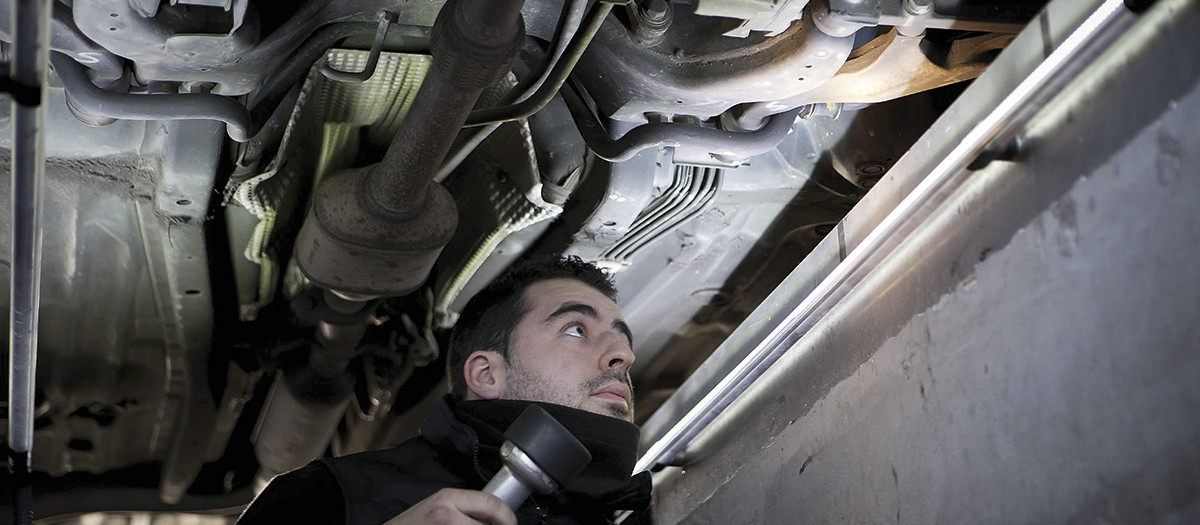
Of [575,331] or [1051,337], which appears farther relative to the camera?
[575,331]

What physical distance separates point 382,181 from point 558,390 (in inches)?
17.6

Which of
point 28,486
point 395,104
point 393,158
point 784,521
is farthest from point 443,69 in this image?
point 28,486

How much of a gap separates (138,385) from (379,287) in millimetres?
986

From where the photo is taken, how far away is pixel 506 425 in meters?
1.49

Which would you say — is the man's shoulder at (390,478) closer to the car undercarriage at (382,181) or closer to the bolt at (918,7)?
the car undercarriage at (382,181)

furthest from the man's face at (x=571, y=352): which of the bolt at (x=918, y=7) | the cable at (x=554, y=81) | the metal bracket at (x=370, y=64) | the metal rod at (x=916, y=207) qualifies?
the bolt at (x=918, y=7)

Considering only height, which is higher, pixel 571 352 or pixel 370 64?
pixel 370 64

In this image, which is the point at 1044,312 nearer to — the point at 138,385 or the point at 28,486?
the point at 28,486

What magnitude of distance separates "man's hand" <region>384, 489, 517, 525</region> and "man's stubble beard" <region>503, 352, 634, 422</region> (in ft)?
1.54

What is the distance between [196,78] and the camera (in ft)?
5.12

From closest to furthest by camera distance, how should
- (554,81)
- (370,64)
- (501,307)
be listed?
(554,81) < (370,64) < (501,307)

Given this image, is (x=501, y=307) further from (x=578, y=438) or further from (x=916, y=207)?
(x=916, y=207)

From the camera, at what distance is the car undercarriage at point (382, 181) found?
4.87ft

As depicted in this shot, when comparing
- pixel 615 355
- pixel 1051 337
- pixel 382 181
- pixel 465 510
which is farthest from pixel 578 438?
pixel 1051 337
